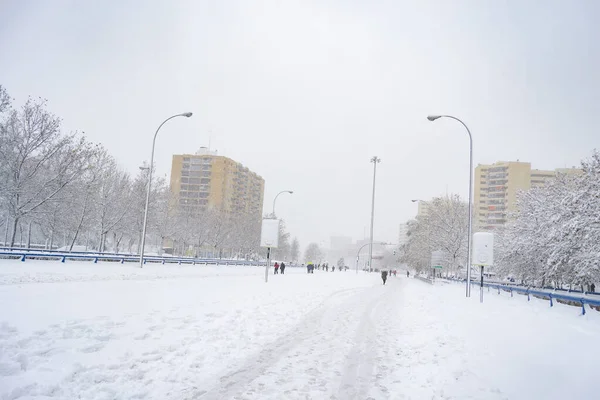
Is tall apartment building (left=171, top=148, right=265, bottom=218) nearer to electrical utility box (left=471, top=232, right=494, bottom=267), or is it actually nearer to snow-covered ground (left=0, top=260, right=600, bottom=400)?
electrical utility box (left=471, top=232, right=494, bottom=267)

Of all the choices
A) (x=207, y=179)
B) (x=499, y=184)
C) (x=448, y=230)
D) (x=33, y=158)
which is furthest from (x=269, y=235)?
(x=499, y=184)

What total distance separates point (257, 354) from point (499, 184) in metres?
130

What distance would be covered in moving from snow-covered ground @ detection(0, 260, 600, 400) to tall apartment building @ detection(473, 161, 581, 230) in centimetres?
11445

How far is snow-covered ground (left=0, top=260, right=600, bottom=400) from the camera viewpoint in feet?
17.4

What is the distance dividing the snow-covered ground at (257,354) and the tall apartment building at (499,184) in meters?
114

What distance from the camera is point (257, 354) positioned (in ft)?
24.3

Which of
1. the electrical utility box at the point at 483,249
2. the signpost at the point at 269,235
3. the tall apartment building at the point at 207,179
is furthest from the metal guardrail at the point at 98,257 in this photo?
the tall apartment building at the point at 207,179

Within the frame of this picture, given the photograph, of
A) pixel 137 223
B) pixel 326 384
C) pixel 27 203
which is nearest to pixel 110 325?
pixel 326 384

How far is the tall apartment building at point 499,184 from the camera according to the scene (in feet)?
383

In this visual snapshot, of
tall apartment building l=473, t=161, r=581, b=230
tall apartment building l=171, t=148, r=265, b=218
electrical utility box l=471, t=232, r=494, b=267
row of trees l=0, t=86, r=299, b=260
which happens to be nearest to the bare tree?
row of trees l=0, t=86, r=299, b=260

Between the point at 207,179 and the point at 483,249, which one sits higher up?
the point at 207,179

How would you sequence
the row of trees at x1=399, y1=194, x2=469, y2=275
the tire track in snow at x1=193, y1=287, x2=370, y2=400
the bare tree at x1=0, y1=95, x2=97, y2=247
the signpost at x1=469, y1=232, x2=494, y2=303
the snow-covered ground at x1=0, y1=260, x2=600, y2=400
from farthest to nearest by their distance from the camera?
the row of trees at x1=399, y1=194, x2=469, y2=275 < the bare tree at x1=0, y1=95, x2=97, y2=247 < the signpost at x1=469, y1=232, x2=494, y2=303 < the snow-covered ground at x1=0, y1=260, x2=600, y2=400 < the tire track in snow at x1=193, y1=287, x2=370, y2=400

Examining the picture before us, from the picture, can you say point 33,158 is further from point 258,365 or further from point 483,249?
point 483,249

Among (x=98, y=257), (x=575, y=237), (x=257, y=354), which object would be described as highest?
(x=575, y=237)
